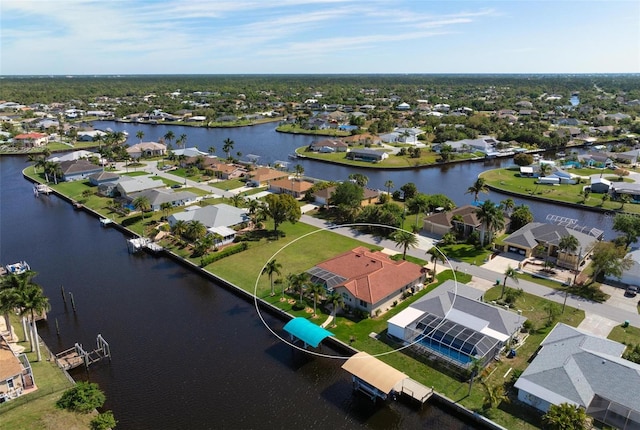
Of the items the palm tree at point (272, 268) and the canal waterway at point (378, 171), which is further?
the canal waterway at point (378, 171)

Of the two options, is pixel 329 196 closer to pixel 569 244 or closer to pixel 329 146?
pixel 569 244

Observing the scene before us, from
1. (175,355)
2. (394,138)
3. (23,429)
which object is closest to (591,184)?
(394,138)

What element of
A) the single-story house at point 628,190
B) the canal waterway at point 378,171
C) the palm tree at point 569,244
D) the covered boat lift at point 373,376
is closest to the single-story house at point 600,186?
the single-story house at point 628,190

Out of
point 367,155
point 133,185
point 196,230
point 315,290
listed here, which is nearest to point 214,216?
point 196,230

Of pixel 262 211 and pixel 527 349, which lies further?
pixel 262 211

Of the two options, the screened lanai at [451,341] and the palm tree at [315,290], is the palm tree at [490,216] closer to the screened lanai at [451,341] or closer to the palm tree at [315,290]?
the screened lanai at [451,341]

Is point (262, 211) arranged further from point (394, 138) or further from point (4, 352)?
point (394, 138)
